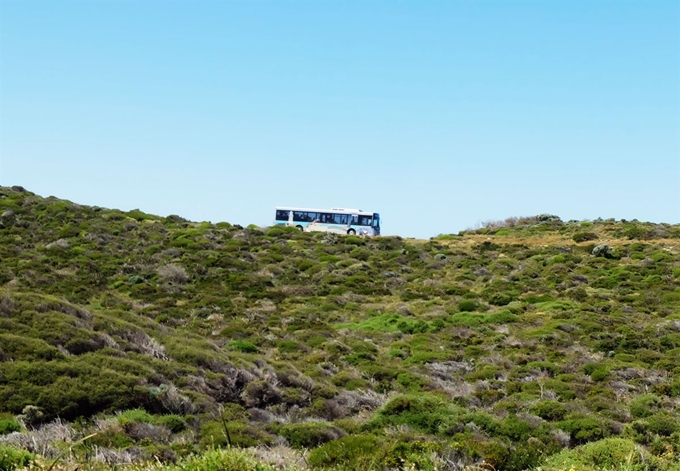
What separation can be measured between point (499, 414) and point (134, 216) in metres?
44.2

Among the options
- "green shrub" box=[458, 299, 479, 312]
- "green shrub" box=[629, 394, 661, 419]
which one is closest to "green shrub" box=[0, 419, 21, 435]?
"green shrub" box=[629, 394, 661, 419]

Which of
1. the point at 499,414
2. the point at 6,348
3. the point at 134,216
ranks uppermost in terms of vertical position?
the point at 134,216

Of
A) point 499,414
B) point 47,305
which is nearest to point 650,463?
point 499,414

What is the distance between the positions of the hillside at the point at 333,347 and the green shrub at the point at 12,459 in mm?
57

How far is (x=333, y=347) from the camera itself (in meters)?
24.4

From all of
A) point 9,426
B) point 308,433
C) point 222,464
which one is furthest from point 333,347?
point 222,464

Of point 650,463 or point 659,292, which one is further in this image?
point 659,292

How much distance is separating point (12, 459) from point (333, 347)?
1652cm

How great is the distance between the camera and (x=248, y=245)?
1858 inches

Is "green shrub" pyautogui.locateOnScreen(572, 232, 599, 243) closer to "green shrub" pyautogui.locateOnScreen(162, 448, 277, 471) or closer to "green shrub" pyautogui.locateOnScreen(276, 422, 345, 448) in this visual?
"green shrub" pyautogui.locateOnScreen(276, 422, 345, 448)

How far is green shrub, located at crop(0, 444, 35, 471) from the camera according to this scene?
8.11 m

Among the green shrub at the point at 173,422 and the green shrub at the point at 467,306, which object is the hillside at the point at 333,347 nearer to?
the green shrub at the point at 173,422

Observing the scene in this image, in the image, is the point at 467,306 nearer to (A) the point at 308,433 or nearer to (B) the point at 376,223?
(A) the point at 308,433

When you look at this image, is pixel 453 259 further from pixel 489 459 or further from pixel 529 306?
pixel 489 459
